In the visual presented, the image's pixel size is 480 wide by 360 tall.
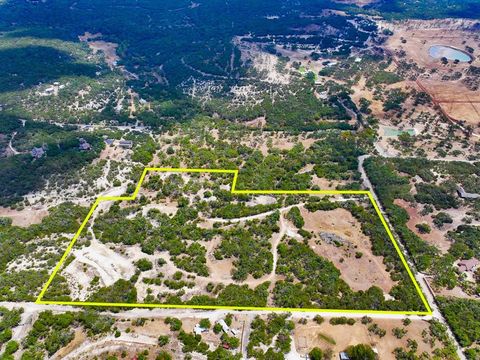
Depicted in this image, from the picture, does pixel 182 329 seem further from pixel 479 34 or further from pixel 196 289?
pixel 479 34

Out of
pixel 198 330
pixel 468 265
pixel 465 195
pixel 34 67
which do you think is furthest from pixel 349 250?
pixel 34 67

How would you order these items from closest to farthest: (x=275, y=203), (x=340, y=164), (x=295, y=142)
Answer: (x=275, y=203)
(x=340, y=164)
(x=295, y=142)

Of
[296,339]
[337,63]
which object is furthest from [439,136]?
[296,339]

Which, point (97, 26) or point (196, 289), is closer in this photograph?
point (196, 289)

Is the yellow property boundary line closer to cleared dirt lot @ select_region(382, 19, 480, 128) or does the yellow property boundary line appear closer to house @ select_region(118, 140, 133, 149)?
house @ select_region(118, 140, 133, 149)

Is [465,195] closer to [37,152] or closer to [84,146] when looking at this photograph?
[84,146]

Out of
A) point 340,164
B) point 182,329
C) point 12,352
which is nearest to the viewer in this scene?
point 12,352
